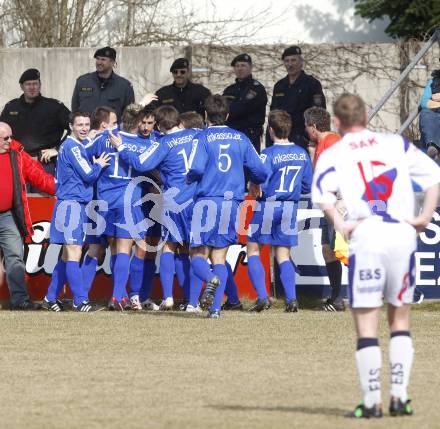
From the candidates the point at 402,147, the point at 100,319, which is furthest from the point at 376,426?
the point at 100,319

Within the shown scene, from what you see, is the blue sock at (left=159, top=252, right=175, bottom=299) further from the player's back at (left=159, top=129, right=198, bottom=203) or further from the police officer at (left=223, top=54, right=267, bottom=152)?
the police officer at (left=223, top=54, right=267, bottom=152)

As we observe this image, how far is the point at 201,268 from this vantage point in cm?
1327

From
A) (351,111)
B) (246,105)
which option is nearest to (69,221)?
(246,105)

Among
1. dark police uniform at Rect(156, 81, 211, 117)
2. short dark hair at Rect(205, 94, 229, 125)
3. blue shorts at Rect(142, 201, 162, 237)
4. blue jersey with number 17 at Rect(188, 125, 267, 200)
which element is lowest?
blue shorts at Rect(142, 201, 162, 237)

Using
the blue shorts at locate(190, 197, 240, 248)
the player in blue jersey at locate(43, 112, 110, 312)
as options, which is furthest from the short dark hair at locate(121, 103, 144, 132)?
the blue shorts at locate(190, 197, 240, 248)

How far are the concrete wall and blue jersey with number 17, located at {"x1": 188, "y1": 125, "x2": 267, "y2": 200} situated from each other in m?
7.71

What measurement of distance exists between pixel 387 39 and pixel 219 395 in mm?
17002

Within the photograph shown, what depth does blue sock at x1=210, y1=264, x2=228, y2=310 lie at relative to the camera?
13346mm

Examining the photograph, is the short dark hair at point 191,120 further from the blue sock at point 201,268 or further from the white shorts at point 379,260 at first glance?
the white shorts at point 379,260

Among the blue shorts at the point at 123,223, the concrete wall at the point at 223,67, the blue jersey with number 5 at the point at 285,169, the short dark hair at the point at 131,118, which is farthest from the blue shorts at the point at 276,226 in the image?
the concrete wall at the point at 223,67

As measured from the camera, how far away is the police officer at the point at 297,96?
16.7 metres

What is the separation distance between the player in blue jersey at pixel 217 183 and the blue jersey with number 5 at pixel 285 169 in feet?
2.00

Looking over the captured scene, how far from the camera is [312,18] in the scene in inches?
1007

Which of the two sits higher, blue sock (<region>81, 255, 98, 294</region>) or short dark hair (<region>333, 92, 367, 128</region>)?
short dark hair (<region>333, 92, 367, 128</region>)
